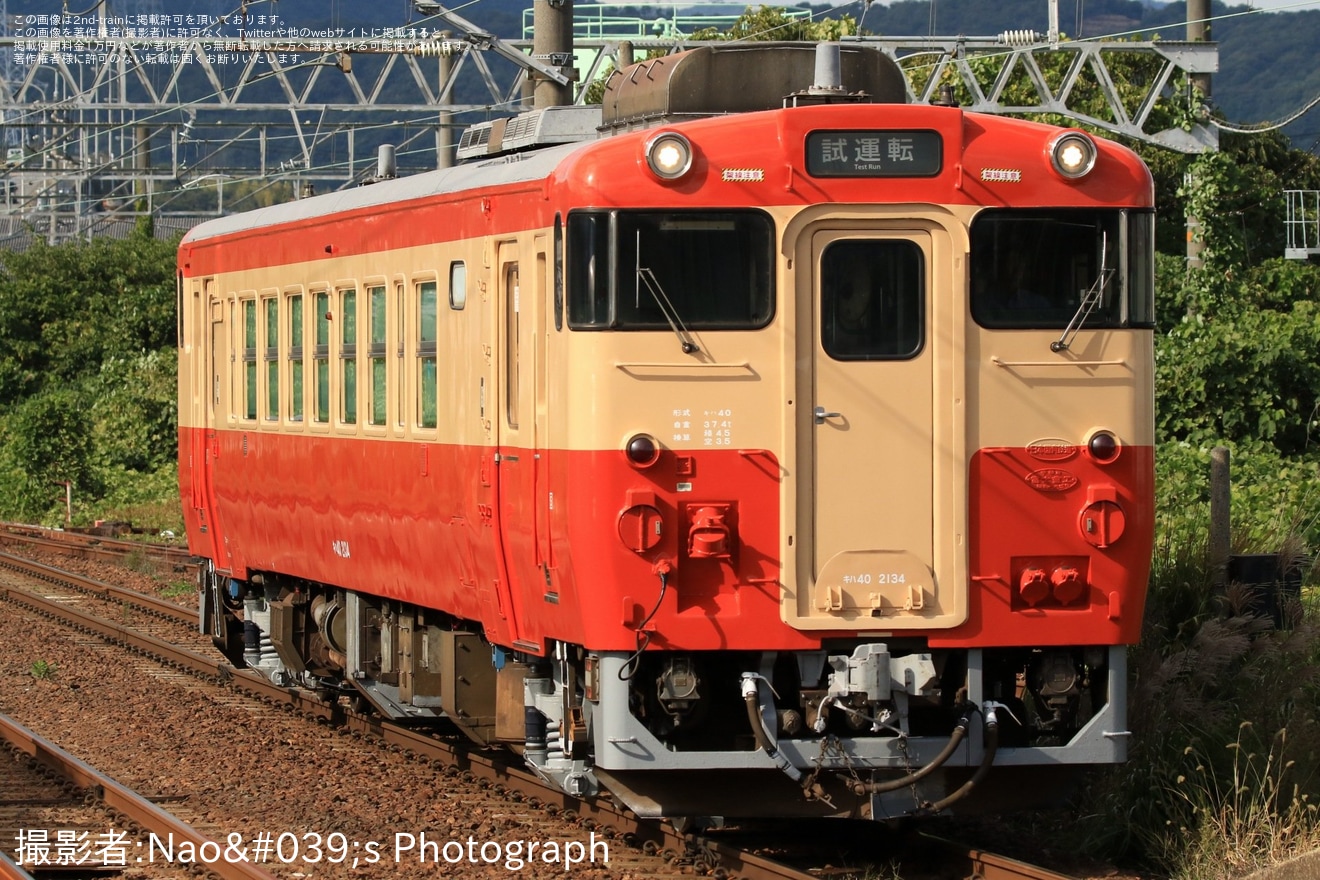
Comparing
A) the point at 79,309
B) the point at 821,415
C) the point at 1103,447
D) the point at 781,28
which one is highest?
the point at 781,28

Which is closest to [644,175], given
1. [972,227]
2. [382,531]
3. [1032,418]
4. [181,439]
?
[972,227]

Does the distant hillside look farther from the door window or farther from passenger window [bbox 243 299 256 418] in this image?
the door window

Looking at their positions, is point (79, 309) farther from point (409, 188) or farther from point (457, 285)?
point (457, 285)

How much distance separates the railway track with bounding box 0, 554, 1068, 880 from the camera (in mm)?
8500

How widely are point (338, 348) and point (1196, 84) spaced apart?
14.9 meters

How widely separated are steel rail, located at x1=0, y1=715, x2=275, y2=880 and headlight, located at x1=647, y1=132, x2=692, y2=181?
3.32m

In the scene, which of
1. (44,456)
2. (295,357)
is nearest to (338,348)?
(295,357)

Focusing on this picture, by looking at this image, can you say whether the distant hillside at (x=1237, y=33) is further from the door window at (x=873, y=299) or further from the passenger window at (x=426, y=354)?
the door window at (x=873, y=299)

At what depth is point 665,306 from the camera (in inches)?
329

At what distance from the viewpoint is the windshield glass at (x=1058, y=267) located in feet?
28.0

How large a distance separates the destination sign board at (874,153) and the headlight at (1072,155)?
497mm

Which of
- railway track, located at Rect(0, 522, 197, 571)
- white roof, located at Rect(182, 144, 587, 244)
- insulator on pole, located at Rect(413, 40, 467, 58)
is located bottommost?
railway track, located at Rect(0, 522, 197, 571)

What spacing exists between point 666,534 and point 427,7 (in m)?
11.0

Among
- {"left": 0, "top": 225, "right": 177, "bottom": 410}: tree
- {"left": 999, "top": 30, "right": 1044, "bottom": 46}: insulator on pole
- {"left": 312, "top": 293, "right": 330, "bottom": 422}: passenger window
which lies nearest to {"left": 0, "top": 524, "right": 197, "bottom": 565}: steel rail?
{"left": 312, "top": 293, "right": 330, "bottom": 422}: passenger window
